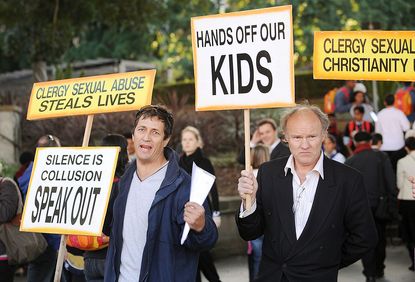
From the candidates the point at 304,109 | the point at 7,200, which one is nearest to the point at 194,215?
the point at 304,109

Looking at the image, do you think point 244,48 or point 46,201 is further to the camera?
point 46,201

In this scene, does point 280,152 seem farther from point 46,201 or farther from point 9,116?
point 9,116

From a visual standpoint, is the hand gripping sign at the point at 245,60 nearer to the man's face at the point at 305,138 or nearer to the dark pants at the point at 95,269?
the man's face at the point at 305,138

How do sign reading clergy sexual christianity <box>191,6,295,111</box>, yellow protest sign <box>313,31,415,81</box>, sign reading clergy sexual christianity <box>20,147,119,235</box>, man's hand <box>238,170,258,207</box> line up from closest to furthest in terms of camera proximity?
man's hand <box>238,170,258,207</box>, sign reading clergy sexual christianity <box>191,6,295,111</box>, sign reading clergy sexual christianity <box>20,147,119,235</box>, yellow protest sign <box>313,31,415,81</box>

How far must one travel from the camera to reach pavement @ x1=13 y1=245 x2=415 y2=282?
964 cm

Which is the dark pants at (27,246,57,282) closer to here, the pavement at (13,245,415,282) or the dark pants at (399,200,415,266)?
the pavement at (13,245,415,282)

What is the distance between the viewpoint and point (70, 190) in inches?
216

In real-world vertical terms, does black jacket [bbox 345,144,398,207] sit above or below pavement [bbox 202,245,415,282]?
above

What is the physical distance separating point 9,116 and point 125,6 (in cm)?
624

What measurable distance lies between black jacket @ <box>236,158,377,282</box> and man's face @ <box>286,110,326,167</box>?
14cm

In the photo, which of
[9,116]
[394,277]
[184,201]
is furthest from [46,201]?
[9,116]

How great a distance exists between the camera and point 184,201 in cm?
459

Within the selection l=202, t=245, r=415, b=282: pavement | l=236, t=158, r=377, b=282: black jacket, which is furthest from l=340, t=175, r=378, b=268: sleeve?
l=202, t=245, r=415, b=282: pavement

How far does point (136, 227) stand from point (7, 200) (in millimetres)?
2322
